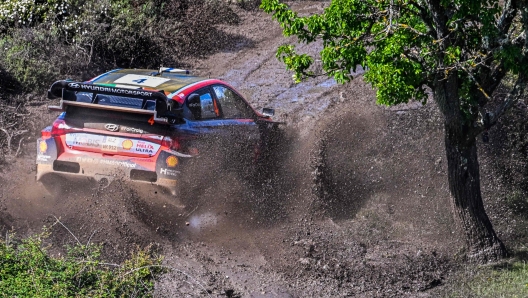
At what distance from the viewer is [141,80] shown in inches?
401

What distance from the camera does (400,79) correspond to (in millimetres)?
7863

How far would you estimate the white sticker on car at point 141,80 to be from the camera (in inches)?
393

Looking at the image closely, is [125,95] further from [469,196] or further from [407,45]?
[469,196]

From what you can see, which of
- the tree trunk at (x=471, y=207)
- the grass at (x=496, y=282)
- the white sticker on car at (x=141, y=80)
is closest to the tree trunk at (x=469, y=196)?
the tree trunk at (x=471, y=207)

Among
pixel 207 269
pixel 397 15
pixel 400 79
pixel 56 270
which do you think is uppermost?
pixel 397 15

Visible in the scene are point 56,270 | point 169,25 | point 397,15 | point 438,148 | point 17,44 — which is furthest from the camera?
point 169,25

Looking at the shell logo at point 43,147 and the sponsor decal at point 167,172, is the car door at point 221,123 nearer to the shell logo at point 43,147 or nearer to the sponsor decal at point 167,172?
the sponsor decal at point 167,172

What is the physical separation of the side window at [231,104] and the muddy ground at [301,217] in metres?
0.90

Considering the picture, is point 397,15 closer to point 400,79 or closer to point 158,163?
point 400,79

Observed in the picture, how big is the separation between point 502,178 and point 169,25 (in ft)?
30.4

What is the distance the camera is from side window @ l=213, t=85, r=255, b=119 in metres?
10.6

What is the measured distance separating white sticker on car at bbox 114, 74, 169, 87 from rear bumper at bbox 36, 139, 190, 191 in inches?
47.2

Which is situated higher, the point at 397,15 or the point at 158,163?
the point at 397,15

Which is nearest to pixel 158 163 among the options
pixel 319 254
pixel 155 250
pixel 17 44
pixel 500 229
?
pixel 155 250
